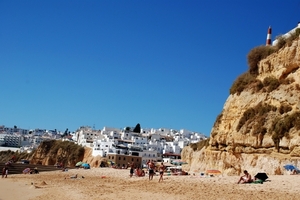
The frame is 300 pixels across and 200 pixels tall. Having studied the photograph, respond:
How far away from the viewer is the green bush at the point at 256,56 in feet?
90.3

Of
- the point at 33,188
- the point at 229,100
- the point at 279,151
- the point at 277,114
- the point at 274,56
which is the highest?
the point at 274,56

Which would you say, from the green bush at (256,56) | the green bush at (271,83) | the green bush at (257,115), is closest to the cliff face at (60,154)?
the green bush at (256,56)

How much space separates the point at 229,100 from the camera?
28438 mm

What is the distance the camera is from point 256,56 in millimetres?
27969

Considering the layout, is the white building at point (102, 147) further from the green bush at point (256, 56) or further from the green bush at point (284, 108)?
the green bush at point (284, 108)

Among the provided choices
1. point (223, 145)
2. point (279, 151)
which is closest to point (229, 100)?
point (223, 145)

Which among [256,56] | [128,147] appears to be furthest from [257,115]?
[128,147]

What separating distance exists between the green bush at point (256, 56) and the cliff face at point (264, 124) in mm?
1093

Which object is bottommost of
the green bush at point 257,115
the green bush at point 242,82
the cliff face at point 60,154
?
the cliff face at point 60,154

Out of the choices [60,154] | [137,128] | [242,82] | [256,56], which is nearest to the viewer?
[242,82]

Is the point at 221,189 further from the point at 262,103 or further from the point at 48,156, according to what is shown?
the point at 48,156

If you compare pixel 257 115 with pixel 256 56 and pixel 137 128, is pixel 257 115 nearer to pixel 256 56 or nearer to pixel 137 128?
pixel 256 56

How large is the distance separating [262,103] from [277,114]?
1990mm

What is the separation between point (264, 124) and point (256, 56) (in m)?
8.05
